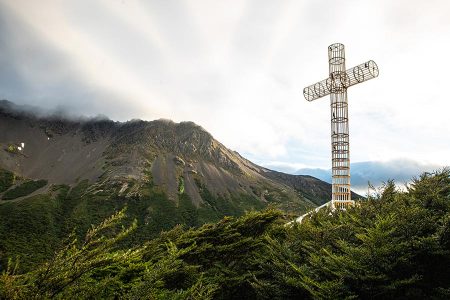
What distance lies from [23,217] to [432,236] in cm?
14693

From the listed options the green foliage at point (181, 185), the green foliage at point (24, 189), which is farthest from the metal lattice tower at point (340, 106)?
the green foliage at point (24, 189)

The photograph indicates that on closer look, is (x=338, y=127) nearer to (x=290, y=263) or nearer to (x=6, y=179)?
(x=290, y=263)

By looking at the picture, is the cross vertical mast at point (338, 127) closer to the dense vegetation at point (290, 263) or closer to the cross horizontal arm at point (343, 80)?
the cross horizontal arm at point (343, 80)

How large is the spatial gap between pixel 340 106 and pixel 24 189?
182 m

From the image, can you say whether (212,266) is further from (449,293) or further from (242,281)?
(449,293)

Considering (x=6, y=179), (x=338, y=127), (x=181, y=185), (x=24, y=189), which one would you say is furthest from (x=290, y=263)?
(x=6, y=179)

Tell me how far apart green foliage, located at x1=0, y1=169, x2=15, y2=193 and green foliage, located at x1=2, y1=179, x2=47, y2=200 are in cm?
447

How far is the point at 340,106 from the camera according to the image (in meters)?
35.4

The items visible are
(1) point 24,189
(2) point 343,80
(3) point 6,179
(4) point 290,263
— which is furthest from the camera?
(3) point 6,179

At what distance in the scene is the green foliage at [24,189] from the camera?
6258 inches

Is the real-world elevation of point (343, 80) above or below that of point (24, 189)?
above

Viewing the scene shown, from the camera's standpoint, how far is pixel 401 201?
2027 cm

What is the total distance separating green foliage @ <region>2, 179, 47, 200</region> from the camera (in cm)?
15895

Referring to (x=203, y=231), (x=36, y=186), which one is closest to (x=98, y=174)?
(x=36, y=186)
